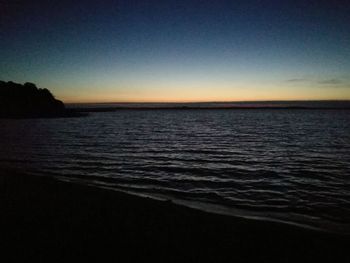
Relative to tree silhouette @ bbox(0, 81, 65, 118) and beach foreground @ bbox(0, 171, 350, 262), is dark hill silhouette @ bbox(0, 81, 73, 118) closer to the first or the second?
tree silhouette @ bbox(0, 81, 65, 118)

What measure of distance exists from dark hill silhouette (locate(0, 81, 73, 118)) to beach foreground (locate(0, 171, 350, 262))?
100492 millimetres

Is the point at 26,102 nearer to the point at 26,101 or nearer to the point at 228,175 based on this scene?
the point at 26,101

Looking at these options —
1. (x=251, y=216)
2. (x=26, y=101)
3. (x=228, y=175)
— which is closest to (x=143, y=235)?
(x=251, y=216)

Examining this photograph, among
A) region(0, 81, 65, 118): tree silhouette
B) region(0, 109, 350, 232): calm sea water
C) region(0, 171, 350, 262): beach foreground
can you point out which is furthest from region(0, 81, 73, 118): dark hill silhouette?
region(0, 171, 350, 262): beach foreground

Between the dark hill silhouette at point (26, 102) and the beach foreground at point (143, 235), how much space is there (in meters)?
100

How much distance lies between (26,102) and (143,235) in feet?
405

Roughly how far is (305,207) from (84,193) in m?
9.64

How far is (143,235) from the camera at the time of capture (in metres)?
7.32

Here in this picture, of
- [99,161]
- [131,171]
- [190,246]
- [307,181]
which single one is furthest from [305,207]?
[99,161]

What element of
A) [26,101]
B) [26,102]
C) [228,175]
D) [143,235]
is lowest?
[228,175]

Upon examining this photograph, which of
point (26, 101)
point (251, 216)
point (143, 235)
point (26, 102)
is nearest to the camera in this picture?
point (143, 235)

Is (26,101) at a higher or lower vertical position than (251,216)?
higher

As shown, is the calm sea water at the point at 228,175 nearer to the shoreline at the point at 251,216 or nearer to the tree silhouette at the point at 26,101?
the shoreline at the point at 251,216

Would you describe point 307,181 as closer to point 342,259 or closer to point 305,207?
point 305,207
